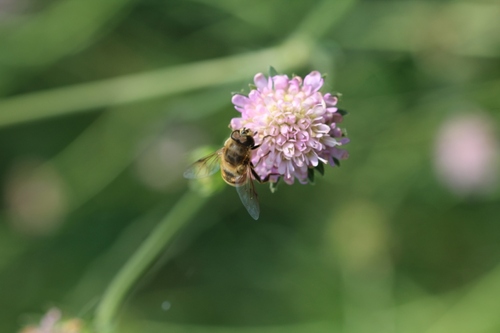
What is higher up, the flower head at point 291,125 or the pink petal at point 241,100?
the pink petal at point 241,100

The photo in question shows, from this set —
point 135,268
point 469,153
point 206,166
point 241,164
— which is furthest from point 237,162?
point 469,153

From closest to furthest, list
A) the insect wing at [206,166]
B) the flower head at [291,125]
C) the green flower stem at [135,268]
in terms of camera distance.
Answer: the flower head at [291,125]
the insect wing at [206,166]
the green flower stem at [135,268]

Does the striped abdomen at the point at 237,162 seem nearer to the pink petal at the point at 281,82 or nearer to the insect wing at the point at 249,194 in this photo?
the insect wing at the point at 249,194

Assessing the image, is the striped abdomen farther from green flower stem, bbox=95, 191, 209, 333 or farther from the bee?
green flower stem, bbox=95, 191, 209, 333

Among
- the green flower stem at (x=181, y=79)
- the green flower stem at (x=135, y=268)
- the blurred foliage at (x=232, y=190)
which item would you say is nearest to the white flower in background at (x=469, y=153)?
the blurred foliage at (x=232, y=190)

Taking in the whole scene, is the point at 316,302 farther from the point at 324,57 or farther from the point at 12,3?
the point at 12,3

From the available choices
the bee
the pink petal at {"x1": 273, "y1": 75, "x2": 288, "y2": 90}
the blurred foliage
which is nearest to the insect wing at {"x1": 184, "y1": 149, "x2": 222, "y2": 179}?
the bee

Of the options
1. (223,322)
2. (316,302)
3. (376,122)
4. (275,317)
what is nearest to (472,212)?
(376,122)

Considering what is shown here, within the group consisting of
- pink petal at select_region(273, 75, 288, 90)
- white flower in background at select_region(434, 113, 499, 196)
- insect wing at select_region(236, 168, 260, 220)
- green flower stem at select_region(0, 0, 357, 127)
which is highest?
green flower stem at select_region(0, 0, 357, 127)
